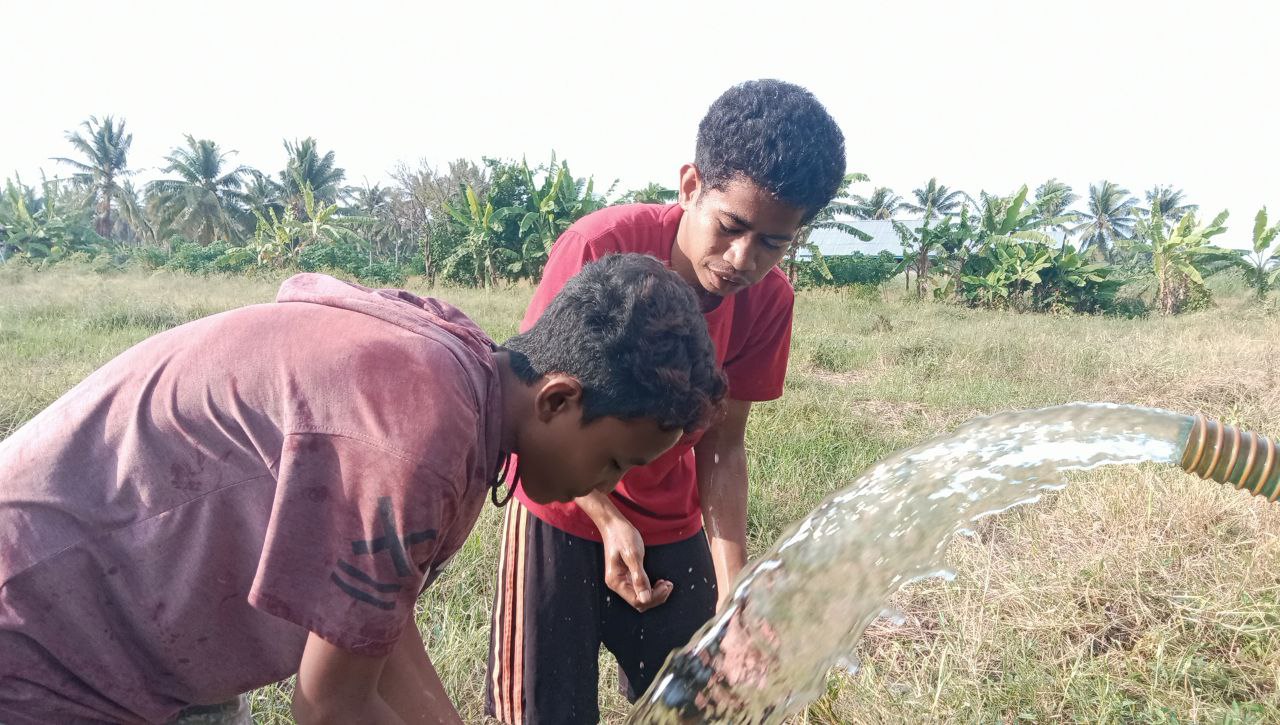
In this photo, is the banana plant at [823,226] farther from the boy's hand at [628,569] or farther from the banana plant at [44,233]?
the banana plant at [44,233]

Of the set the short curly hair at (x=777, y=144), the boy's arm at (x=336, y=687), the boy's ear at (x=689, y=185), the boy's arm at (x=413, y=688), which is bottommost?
the boy's arm at (x=413, y=688)

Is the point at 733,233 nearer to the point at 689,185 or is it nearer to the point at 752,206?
the point at 752,206

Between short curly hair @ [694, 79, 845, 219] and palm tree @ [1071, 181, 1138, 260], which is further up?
short curly hair @ [694, 79, 845, 219]

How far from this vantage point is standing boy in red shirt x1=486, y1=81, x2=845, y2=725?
1704 mm

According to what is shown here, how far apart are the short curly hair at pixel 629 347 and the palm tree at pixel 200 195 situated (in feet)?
98.7

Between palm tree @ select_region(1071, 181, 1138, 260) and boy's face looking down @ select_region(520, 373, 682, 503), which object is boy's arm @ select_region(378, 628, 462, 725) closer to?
boy's face looking down @ select_region(520, 373, 682, 503)

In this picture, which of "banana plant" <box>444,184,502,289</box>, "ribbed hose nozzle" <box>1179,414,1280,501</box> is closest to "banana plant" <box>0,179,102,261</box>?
"banana plant" <box>444,184,502,289</box>

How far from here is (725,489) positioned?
2039mm

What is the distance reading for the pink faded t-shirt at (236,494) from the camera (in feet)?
3.15

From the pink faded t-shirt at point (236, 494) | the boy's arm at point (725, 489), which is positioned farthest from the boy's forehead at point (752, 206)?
the pink faded t-shirt at point (236, 494)

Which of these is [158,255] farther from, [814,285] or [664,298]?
[664,298]

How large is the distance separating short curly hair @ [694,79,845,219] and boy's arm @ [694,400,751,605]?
556 millimetres

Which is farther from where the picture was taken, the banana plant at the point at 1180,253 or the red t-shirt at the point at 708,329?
the banana plant at the point at 1180,253

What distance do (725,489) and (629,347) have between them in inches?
39.0
